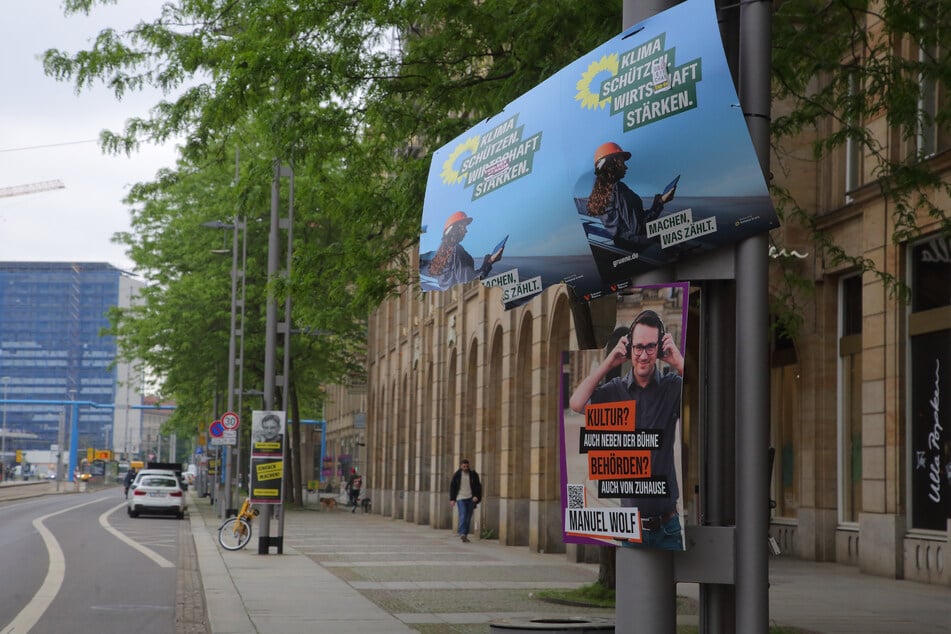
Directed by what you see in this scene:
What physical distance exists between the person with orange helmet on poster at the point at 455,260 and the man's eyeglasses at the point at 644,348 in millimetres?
1114

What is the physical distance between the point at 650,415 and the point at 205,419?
220ft

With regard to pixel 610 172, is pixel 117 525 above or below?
below

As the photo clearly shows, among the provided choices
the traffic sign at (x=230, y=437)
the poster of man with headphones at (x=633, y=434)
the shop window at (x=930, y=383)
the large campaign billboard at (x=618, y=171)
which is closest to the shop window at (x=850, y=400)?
the shop window at (x=930, y=383)

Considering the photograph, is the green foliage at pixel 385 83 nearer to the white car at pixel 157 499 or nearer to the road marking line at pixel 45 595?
the road marking line at pixel 45 595

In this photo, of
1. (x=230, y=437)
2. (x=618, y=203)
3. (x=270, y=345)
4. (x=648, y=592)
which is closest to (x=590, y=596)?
(x=648, y=592)

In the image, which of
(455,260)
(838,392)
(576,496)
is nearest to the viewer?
(576,496)

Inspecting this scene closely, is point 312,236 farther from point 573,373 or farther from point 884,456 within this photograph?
point 573,373

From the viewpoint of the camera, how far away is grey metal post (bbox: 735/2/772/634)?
19.3 feet

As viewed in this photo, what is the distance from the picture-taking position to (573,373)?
6.38 meters

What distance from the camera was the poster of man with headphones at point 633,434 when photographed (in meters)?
5.95

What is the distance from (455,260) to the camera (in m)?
7.24

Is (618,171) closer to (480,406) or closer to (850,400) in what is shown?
(850,400)

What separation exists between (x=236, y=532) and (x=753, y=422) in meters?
21.2

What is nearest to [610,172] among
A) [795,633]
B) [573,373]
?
[573,373]
